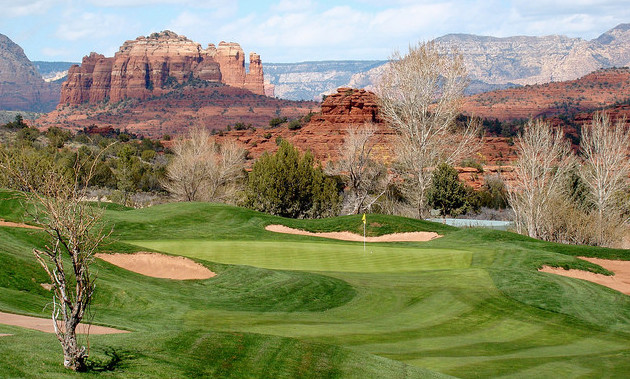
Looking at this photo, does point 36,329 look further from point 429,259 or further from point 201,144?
point 201,144

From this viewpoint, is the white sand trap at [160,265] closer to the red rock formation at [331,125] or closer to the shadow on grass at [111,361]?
the shadow on grass at [111,361]

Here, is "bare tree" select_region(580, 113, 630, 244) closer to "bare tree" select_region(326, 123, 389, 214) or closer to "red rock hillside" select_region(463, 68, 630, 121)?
"bare tree" select_region(326, 123, 389, 214)

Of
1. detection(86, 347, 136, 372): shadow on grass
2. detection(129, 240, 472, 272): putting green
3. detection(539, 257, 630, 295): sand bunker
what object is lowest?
detection(539, 257, 630, 295): sand bunker

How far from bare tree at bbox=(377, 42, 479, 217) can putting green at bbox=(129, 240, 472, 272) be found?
2073 cm

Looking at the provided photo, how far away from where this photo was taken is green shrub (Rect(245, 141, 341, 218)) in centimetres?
4988

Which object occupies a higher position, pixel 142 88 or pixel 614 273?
pixel 142 88

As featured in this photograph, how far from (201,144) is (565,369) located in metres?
50.7

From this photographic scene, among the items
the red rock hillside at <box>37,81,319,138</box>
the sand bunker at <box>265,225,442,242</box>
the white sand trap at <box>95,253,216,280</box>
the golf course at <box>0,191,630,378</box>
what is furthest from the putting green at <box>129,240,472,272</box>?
the red rock hillside at <box>37,81,319,138</box>

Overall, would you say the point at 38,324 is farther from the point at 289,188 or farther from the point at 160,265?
the point at 289,188

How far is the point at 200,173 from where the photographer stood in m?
57.9

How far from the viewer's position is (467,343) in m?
14.3

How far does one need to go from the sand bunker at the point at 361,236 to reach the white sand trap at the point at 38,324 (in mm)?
23004

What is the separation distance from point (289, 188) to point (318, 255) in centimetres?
2463

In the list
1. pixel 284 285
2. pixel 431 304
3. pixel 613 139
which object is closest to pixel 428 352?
pixel 431 304
